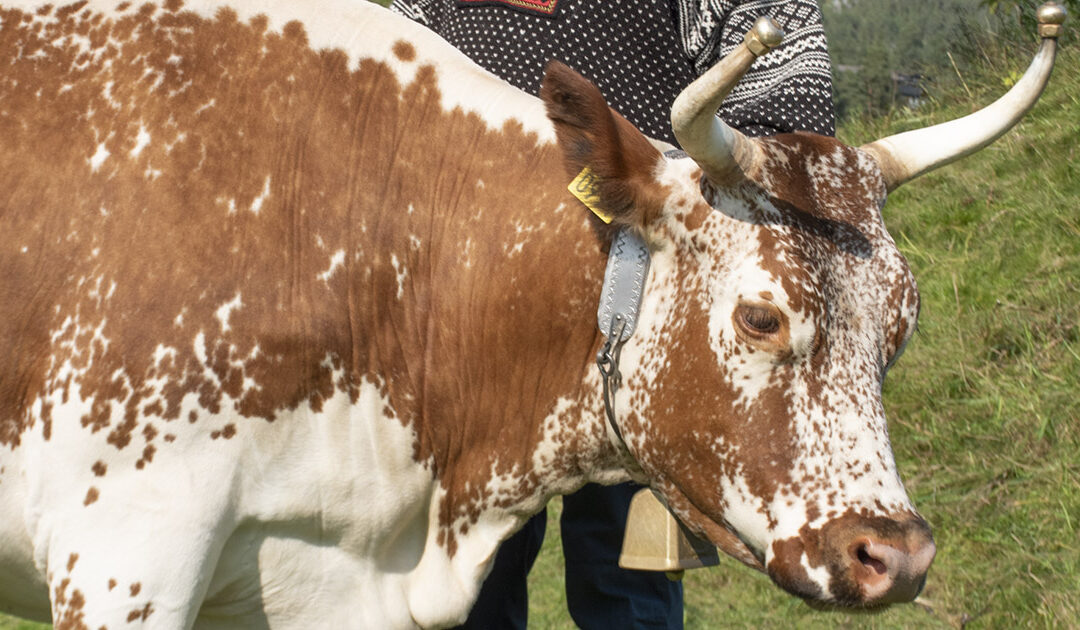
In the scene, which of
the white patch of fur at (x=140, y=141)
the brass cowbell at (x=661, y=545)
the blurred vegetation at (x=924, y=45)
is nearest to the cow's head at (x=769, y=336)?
the brass cowbell at (x=661, y=545)

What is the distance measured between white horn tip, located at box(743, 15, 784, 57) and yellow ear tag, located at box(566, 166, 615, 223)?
512 mm

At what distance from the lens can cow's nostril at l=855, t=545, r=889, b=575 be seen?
2.48 metres

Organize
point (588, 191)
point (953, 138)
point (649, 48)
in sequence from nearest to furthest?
point (588, 191) < point (953, 138) < point (649, 48)

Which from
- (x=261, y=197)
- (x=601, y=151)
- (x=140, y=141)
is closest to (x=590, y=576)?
(x=601, y=151)

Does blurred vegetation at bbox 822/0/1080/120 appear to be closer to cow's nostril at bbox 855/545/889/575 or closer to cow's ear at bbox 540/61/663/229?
cow's ear at bbox 540/61/663/229

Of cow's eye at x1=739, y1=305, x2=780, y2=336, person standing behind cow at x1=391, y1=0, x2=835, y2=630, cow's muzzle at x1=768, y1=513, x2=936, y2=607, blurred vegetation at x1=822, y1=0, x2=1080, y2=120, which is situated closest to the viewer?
cow's muzzle at x1=768, y1=513, x2=936, y2=607

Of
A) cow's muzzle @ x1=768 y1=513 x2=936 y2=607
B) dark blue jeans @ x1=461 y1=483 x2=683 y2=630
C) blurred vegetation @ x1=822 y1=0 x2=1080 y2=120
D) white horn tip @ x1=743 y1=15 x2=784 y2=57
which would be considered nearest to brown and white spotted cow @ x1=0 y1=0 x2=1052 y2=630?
cow's muzzle @ x1=768 y1=513 x2=936 y2=607

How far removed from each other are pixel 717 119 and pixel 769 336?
1.48 feet

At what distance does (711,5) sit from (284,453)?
1.59m

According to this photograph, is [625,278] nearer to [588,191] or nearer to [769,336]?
[588,191]

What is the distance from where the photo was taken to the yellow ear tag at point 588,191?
2.72 m

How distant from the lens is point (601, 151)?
8.75 feet

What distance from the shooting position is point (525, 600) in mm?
3910

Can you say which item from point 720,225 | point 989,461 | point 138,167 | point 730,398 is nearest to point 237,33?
point 138,167
